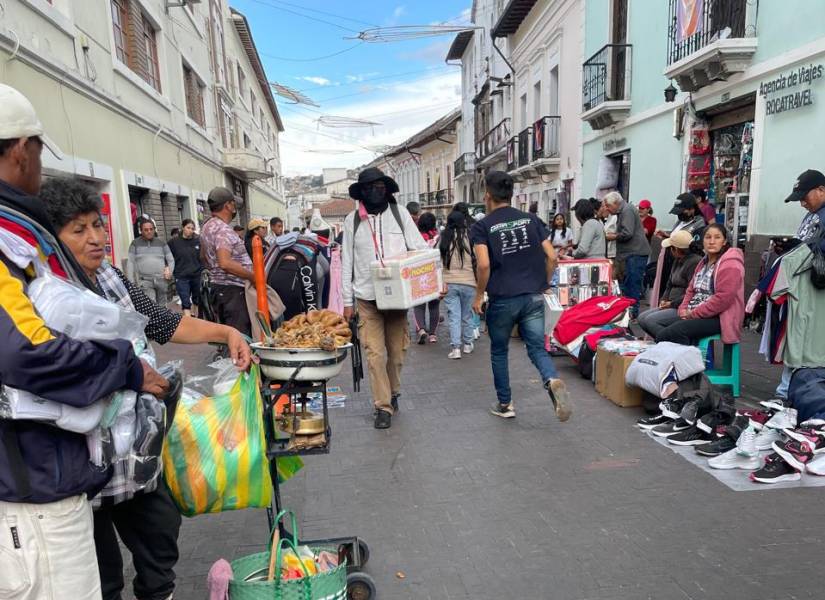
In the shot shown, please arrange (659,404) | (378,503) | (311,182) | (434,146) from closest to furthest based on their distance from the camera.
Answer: (378,503)
(659,404)
(434,146)
(311,182)

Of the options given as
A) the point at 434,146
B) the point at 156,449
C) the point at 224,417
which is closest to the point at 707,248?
the point at 224,417

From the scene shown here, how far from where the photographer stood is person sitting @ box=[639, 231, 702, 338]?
17.6 ft

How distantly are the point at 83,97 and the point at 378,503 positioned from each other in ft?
26.8

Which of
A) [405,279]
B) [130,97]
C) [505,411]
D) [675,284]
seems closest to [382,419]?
[505,411]

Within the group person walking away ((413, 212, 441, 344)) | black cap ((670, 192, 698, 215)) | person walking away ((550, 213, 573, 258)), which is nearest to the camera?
black cap ((670, 192, 698, 215))

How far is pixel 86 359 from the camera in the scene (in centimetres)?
146

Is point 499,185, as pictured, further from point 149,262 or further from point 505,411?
point 149,262

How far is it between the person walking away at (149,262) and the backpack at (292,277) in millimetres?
4856

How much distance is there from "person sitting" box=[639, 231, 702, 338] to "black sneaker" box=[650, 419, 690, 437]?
1.22 meters

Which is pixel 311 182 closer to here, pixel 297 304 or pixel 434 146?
pixel 434 146

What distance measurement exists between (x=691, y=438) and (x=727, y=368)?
1.24 m

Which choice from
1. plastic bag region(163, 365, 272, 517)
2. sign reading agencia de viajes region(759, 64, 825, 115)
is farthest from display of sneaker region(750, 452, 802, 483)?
sign reading agencia de viajes region(759, 64, 825, 115)

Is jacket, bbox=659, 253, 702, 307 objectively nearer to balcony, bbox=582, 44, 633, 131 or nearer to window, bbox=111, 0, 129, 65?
balcony, bbox=582, 44, 633, 131

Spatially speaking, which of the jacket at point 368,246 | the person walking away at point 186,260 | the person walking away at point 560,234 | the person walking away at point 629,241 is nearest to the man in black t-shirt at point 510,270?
the jacket at point 368,246
